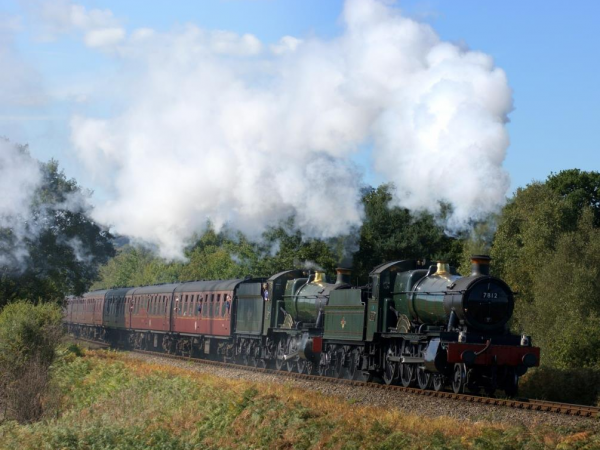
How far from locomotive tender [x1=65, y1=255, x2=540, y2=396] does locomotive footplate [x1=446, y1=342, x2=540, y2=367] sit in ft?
0.08

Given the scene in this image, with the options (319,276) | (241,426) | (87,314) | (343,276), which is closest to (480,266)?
(343,276)

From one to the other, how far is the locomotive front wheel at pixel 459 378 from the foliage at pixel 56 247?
26456mm

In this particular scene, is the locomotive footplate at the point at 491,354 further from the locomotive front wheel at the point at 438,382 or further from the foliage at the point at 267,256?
the foliage at the point at 267,256

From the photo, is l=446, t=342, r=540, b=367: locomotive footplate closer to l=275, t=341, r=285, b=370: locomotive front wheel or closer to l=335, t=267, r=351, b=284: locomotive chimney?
l=335, t=267, r=351, b=284: locomotive chimney

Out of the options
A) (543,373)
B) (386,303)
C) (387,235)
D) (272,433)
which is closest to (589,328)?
(543,373)

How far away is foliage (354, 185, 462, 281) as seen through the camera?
143ft

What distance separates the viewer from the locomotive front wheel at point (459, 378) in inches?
835

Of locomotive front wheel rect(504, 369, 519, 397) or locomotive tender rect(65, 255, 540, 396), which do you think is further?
locomotive front wheel rect(504, 369, 519, 397)

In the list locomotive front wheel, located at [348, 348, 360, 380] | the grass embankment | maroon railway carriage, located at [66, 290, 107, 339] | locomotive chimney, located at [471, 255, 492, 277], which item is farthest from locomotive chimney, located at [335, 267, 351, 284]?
maroon railway carriage, located at [66, 290, 107, 339]

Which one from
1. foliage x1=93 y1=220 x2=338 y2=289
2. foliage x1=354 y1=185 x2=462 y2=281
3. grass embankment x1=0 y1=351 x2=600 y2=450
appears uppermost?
foliage x1=354 y1=185 x2=462 y2=281

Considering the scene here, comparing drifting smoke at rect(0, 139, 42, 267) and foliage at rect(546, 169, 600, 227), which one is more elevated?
foliage at rect(546, 169, 600, 227)

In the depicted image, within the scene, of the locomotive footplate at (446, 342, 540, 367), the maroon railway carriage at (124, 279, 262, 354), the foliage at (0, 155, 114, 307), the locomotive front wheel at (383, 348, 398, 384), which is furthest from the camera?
the foliage at (0, 155, 114, 307)

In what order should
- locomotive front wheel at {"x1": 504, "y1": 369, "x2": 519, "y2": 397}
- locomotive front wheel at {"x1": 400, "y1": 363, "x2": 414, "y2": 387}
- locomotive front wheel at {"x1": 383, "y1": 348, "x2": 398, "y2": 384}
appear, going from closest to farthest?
locomotive front wheel at {"x1": 504, "y1": 369, "x2": 519, "y2": 397} → locomotive front wheel at {"x1": 400, "y1": 363, "x2": 414, "y2": 387} → locomotive front wheel at {"x1": 383, "y1": 348, "x2": 398, "y2": 384}

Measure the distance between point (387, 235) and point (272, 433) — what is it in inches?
1238
